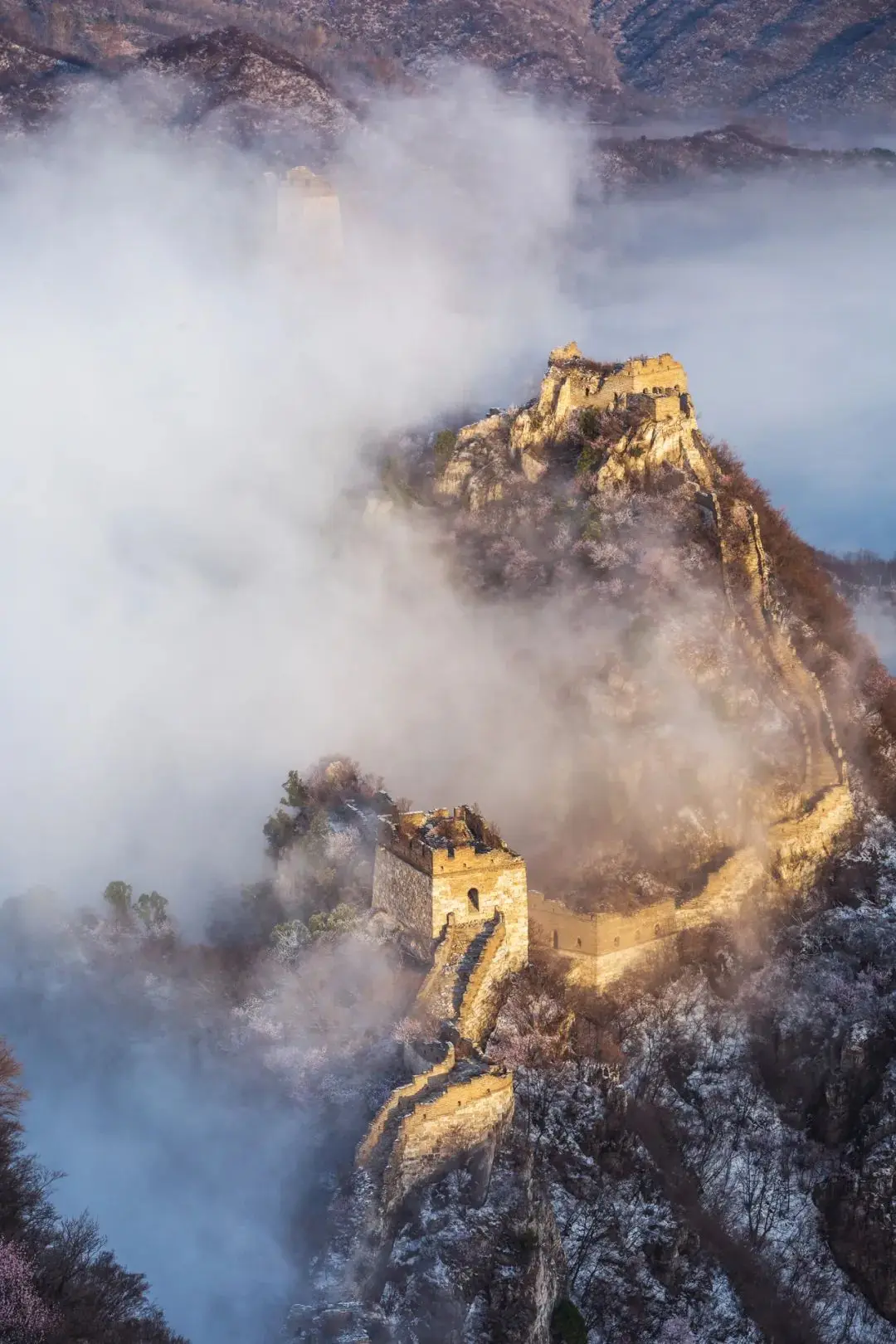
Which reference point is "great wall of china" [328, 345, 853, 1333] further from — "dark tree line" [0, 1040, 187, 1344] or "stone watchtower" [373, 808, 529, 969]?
"dark tree line" [0, 1040, 187, 1344]

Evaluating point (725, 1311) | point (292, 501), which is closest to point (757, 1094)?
point (725, 1311)

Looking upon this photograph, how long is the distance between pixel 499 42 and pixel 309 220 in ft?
278

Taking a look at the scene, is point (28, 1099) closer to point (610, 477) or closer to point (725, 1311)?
point (725, 1311)

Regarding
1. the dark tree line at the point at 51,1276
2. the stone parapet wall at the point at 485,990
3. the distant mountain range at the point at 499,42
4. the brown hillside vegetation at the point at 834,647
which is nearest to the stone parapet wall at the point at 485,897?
the stone parapet wall at the point at 485,990

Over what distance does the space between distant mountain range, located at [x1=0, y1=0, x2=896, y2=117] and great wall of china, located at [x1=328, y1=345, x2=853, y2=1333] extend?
75.7 metres

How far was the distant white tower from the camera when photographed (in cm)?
10662

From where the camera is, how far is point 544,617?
2896 inches

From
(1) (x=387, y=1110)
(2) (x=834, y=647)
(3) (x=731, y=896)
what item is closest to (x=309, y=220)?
(2) (x=834, y=647)

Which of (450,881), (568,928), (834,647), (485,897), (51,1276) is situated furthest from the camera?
(834,647)

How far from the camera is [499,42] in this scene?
182375 millimetres

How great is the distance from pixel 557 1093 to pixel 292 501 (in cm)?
4337

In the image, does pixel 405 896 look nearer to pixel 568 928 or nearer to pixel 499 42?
pixel 568 928

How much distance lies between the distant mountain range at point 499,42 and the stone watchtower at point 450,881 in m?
97.9

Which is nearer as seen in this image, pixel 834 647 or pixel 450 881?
pixel 450 881
